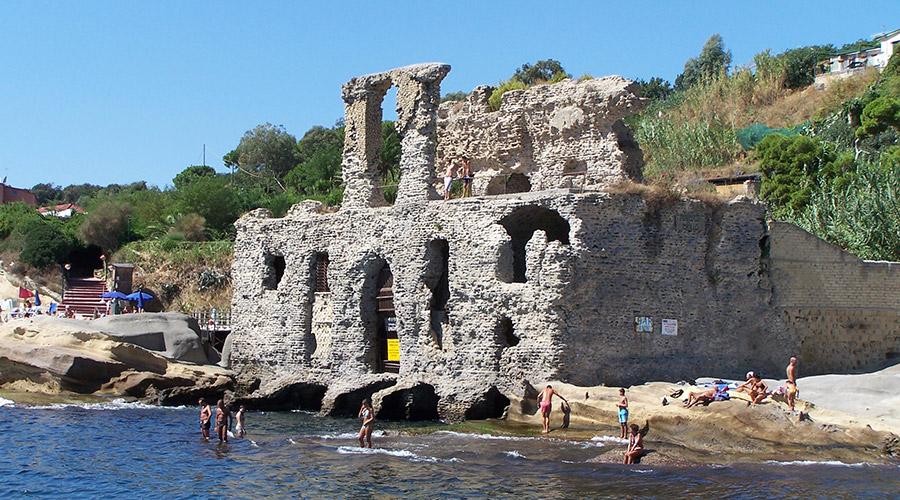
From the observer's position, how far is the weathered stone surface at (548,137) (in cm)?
3011

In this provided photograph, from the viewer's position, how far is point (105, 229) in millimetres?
58875

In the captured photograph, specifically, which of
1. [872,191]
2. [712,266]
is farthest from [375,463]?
[872,191]

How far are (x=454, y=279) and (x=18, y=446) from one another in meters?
11.2

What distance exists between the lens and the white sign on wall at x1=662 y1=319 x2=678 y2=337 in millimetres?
28047

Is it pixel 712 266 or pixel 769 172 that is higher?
pixel 769 172

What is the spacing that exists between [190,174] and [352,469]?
5983 cm

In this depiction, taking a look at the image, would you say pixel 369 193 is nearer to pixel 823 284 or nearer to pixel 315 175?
pixel 823 284

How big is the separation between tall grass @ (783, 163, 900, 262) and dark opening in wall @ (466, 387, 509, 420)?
48.2 ft

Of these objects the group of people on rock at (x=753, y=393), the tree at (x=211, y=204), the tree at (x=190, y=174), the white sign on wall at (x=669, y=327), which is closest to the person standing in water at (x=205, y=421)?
the group of people on rock at (x=753, y=393)

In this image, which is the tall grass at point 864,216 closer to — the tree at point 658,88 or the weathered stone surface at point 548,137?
the weathered stone surface at point 548,137

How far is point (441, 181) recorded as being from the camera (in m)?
34.3

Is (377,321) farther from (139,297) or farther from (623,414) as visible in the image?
(139,297)

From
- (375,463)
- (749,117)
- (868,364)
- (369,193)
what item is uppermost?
(749,117)

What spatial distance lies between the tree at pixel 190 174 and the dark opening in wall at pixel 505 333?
4740 centimetres
